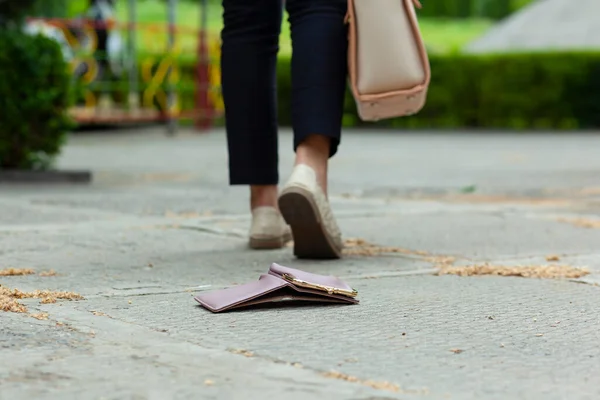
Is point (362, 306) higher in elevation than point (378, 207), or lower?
higher

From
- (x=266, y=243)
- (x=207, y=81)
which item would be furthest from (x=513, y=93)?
(x=266, y=243)

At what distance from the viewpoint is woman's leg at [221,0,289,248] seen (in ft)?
11.6

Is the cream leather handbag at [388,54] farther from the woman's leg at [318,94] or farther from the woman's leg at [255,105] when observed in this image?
the woman's leg at [255,105]

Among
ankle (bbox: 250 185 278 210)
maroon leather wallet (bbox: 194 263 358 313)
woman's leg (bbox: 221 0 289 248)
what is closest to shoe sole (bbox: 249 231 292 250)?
woman's leg (bbox: 221 0 289 248)

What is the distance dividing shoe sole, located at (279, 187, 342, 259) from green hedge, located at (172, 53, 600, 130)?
14.0 m

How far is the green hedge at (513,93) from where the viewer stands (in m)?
16.8

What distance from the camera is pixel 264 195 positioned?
362cm

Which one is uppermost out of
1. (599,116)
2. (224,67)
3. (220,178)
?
(224,67)

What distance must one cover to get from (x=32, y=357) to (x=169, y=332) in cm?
30

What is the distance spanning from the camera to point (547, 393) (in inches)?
71.1

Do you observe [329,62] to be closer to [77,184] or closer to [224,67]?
[224,67]

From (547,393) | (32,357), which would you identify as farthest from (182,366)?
(547,393)

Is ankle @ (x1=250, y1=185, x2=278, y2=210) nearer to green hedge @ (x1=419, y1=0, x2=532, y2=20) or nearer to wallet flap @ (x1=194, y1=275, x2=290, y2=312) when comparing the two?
wallet flap @ (x1=194, y1=275, x2=290, y2=312)

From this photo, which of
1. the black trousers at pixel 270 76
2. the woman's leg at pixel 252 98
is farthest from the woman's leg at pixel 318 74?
the woman's leg at pixel 252 98
